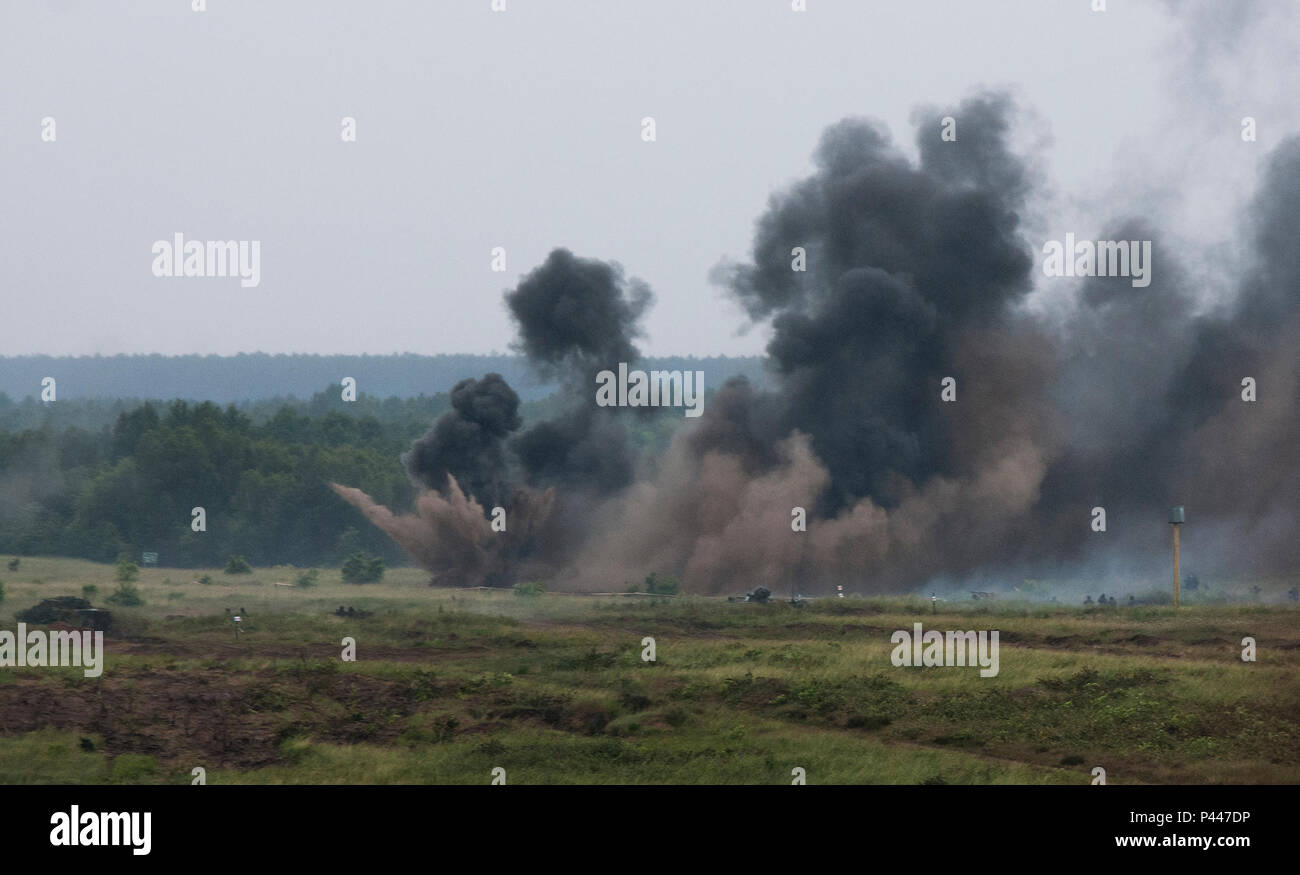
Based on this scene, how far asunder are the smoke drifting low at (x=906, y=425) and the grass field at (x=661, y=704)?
19419 mm

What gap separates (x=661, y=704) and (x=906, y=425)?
4454cm

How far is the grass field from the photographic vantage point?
37.2 metres

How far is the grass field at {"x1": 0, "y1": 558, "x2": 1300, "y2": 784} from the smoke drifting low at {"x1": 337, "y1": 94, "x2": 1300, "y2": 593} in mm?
19419

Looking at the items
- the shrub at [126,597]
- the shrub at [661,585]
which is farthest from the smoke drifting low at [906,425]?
the shrub at [126,597]

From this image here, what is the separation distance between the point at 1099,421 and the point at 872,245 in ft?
56.0

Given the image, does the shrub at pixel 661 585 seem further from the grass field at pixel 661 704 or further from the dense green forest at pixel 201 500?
the dense green forest at pixel 201 500

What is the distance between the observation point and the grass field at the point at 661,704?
3716 centimetres

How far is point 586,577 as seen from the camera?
8469 cm

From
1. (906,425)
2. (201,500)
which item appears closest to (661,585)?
(906,425)

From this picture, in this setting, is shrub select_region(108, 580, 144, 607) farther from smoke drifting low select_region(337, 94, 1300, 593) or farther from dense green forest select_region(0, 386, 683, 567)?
dense green forest select_region(0, 386, 683, 567)

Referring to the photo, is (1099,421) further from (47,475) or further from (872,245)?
(47,475)

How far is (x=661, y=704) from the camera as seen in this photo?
1727 inches

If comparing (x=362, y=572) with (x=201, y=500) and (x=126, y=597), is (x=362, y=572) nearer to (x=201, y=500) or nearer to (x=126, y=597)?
(x=126, y=597)
